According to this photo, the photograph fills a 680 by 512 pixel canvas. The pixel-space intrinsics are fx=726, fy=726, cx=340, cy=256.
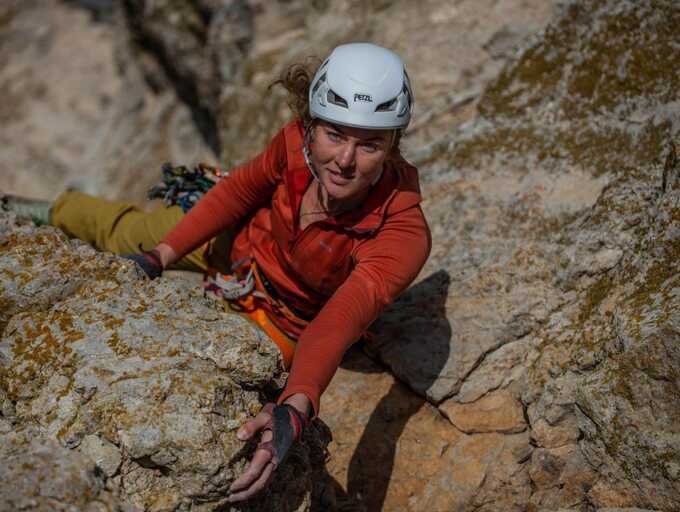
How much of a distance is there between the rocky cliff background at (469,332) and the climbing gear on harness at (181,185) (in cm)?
214

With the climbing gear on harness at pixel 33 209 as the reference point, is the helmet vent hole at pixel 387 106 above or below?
above

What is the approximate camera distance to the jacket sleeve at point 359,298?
15.4 ft

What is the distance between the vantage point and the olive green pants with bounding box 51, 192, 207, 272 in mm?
7199

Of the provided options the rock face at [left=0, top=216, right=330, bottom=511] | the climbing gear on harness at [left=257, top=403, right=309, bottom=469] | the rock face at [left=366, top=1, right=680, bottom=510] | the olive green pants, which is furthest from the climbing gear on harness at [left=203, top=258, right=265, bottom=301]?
the climbing gear on harness at [left=257, top=403, right=309, bottom=469]

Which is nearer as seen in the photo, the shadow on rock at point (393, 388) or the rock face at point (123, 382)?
the rock face at point (123, 382)

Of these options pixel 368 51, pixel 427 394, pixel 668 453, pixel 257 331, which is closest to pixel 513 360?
pixel 427 394

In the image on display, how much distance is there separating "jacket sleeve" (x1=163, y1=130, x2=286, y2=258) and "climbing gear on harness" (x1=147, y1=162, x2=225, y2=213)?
39.7 inches

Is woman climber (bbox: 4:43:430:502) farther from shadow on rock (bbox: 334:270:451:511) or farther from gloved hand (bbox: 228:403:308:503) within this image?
Result: shadow on rock (bbox: 334:270:451:511)

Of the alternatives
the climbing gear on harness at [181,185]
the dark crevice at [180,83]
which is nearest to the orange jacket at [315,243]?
the climbing gear on harness at [181,185]

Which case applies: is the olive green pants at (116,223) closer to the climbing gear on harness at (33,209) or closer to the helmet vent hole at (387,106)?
the climbing gear on harness at (33,209)

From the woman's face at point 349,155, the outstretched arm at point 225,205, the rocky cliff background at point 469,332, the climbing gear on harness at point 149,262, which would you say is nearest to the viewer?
the rocky cliff background at point 469,332

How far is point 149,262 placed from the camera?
591 centimetres

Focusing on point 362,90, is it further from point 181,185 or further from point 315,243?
point 181,185

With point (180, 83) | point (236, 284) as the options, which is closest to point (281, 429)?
point (236, 284)
